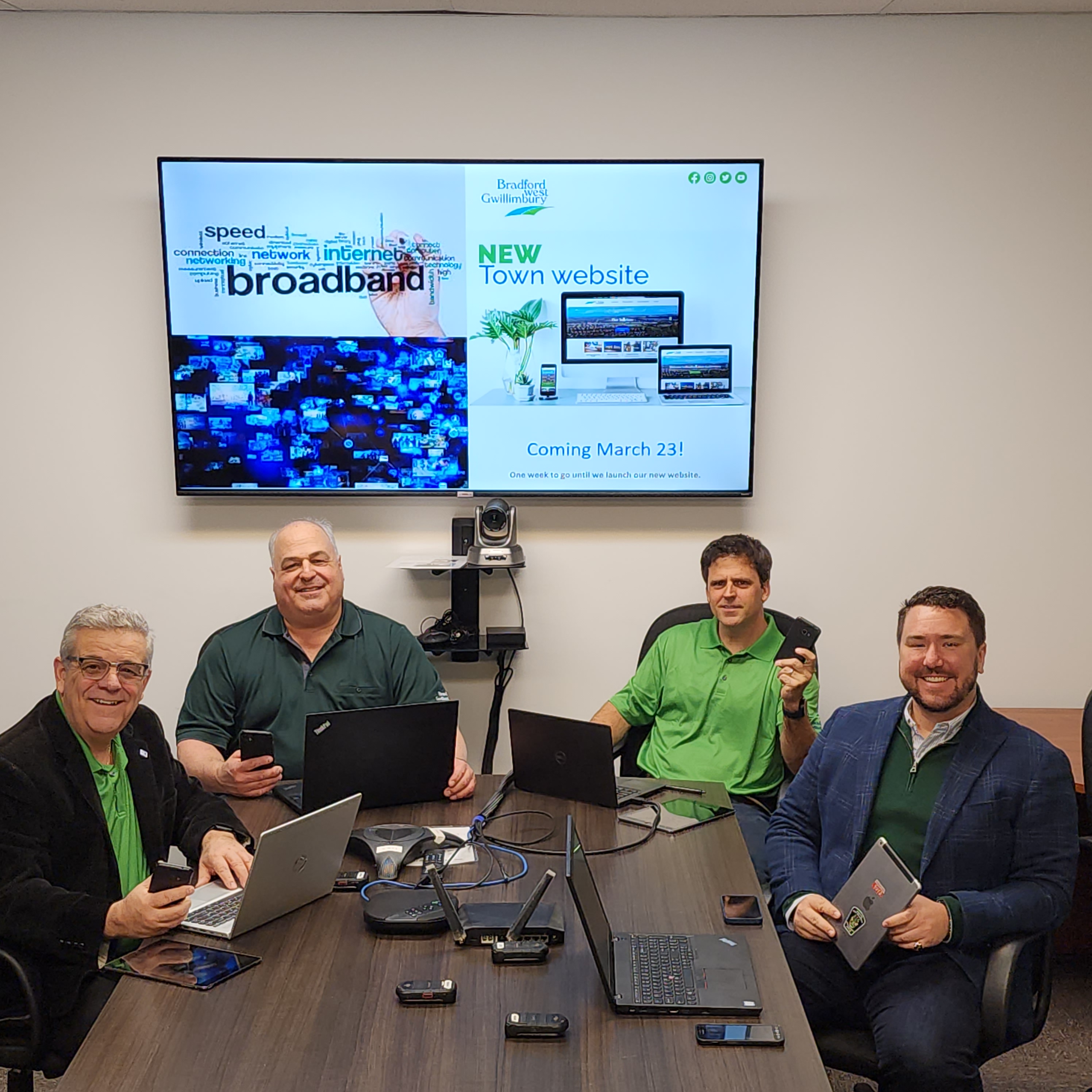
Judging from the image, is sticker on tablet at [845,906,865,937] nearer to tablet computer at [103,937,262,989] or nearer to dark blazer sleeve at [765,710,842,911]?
dark blazer sleeve at [765,710,842,911]

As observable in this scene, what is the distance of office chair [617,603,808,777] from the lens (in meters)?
3.48

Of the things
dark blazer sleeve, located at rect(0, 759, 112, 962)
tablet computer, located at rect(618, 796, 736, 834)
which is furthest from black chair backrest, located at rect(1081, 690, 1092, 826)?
dark blazer sleeve, located at rect(0, 759, 112, 962)

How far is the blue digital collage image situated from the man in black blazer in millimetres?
1422

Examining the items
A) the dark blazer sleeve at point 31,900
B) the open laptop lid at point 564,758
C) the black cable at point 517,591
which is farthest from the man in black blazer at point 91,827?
the black cable at point 517,591

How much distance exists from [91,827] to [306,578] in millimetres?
1044

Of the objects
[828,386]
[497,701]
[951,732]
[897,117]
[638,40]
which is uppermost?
[638,40]

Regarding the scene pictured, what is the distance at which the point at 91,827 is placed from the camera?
2291 millimetres

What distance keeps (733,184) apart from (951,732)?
198 cm

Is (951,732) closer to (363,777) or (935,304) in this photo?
(363,777)

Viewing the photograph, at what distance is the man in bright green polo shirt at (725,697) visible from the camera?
128 inches

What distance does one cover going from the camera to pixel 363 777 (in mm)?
2631

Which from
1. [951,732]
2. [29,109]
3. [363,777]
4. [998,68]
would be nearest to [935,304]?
[998,68]

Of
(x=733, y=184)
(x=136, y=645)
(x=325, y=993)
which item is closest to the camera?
(x=325, y=993)

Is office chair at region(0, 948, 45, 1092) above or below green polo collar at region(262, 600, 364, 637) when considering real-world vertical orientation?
below
